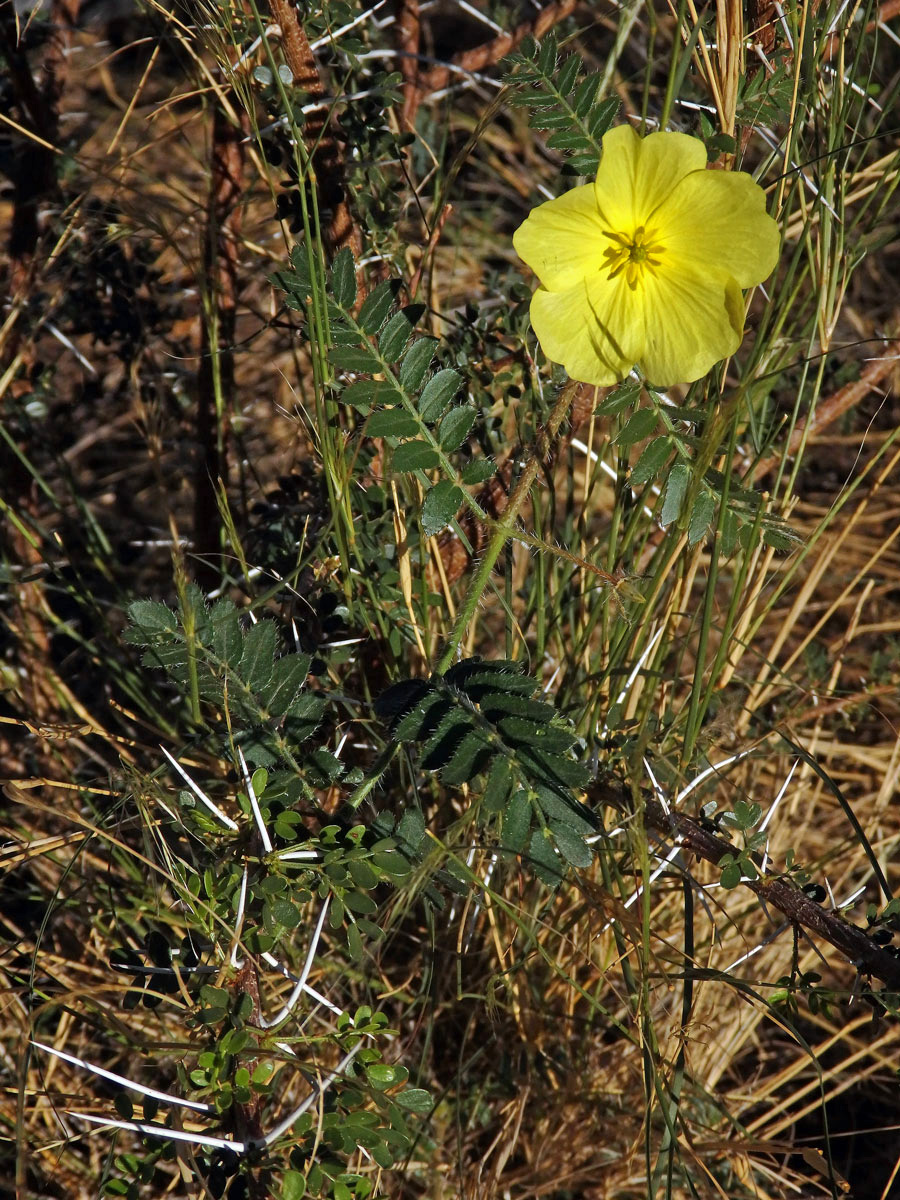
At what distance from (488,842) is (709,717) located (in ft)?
1.03

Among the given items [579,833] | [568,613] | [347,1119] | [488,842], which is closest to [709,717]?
[568,613]

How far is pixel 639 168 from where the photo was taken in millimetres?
771

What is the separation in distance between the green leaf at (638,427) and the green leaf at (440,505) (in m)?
0.14

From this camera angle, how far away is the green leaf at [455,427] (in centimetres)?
83

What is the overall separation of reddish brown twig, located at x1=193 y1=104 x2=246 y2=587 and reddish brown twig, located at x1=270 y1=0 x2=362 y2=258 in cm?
18

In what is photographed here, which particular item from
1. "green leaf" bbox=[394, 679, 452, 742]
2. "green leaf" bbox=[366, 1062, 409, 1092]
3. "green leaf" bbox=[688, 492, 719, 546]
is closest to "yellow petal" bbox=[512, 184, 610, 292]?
"green leaf" bbox=[688, 492, 719, 546]

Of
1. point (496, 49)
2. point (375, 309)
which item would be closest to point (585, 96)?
point (375, 309)

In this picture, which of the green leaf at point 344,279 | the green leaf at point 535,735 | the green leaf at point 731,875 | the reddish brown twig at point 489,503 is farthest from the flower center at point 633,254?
the green leaf at point 731,875

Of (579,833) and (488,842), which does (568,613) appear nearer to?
(488,842)

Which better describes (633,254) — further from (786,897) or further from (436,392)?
(786,897)

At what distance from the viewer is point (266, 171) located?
2.96 feet

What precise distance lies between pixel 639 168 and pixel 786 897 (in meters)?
0.59

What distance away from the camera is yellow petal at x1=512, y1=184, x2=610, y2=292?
77cm

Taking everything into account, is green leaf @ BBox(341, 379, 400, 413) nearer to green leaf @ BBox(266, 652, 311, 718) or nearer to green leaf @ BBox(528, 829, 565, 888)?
green leaf @ BBox(266, 652, 311, 718)
